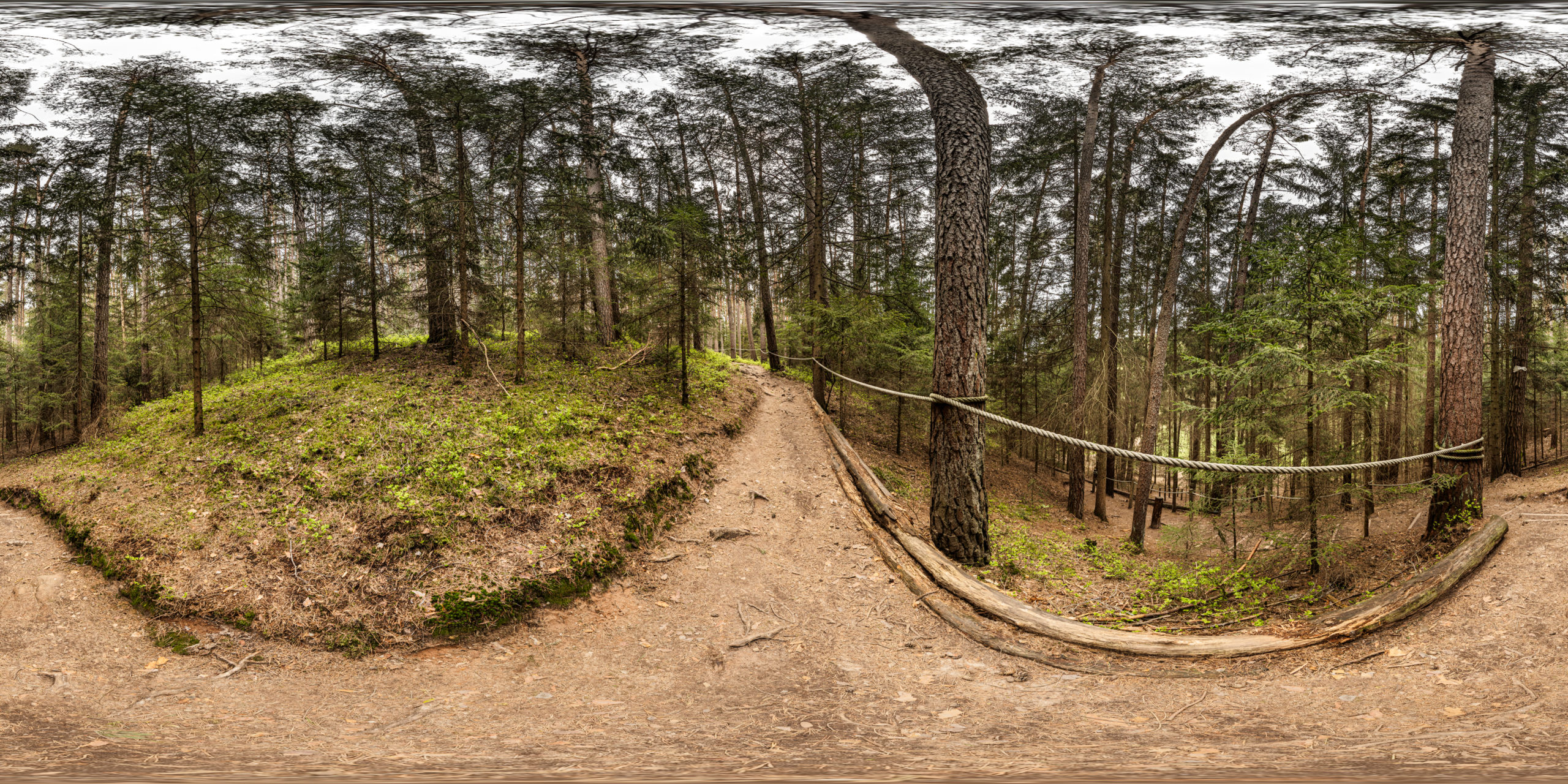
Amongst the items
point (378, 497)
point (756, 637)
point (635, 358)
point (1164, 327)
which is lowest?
point (756, 637)

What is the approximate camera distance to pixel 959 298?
166 inches

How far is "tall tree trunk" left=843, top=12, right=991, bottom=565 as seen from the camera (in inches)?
154

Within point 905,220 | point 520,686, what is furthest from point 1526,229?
point 520,686

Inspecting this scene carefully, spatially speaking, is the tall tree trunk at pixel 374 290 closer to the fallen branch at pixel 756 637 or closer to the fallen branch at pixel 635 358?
the fallen branch at pixel 635 358

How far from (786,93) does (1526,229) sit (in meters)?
11.2

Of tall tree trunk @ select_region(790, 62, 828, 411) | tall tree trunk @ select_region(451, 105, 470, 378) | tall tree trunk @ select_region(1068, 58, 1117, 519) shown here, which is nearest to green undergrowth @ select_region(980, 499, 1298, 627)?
tall tree trunk @ select_region(1068, 58, 1117, 519)

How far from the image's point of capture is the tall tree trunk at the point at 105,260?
13.2ft

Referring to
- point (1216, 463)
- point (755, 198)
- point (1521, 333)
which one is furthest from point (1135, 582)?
point (1521, 333)

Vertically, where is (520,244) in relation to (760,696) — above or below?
above

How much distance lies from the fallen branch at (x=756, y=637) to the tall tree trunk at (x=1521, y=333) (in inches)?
345

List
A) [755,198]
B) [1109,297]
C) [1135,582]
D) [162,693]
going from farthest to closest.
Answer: [1109,297] < [755,198] < [1135,582] < [162,693]

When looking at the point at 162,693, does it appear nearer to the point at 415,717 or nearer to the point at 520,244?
the point at 415,717

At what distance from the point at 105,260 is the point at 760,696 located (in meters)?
9.74

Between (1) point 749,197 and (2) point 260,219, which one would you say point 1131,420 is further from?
(2) point 260,219
